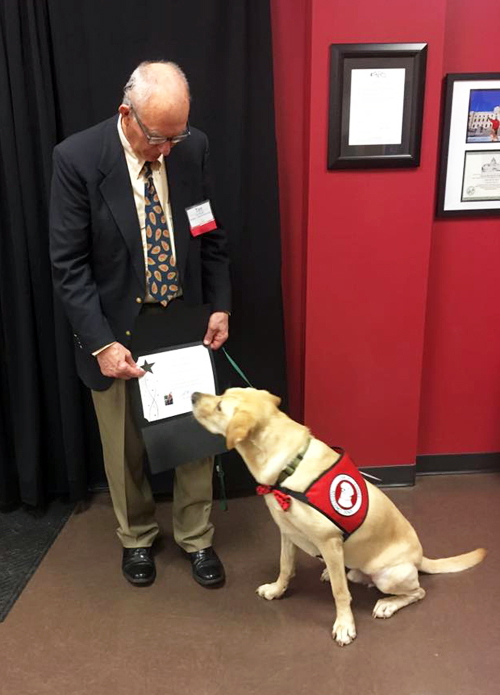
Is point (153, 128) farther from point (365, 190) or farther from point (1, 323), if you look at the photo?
point (1, 323)

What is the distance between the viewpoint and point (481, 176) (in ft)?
8.66

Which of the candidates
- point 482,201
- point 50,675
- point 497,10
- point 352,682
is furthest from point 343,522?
point 497,10

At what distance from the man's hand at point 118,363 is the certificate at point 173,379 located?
0.04 m

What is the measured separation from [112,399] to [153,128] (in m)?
0.93

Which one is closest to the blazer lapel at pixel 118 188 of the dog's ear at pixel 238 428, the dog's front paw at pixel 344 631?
the dog's ear at pixel 238 428

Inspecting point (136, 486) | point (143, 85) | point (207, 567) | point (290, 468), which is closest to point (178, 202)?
point (143, 85)

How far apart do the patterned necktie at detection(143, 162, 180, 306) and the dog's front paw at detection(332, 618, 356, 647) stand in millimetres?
1221

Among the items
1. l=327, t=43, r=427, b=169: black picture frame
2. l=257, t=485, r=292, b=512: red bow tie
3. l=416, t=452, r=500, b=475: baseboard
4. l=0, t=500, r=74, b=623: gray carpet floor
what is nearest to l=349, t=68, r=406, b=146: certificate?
l=327, t=43, r=427, b=169: black picture frame

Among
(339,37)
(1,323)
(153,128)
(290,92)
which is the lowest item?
(1,323)

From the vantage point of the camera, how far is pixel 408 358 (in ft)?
8.90

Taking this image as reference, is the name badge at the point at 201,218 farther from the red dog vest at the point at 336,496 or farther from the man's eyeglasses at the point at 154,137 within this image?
the red dog vest at the point at 336,496

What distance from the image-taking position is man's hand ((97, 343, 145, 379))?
195 centimetres

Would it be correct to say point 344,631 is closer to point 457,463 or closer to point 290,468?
point 290,468

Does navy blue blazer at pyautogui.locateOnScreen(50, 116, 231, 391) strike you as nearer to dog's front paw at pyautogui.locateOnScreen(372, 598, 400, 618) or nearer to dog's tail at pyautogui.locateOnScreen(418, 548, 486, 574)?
dog's front paw at pyautogui.locateOnScreen(372, 598, 400, 618)
